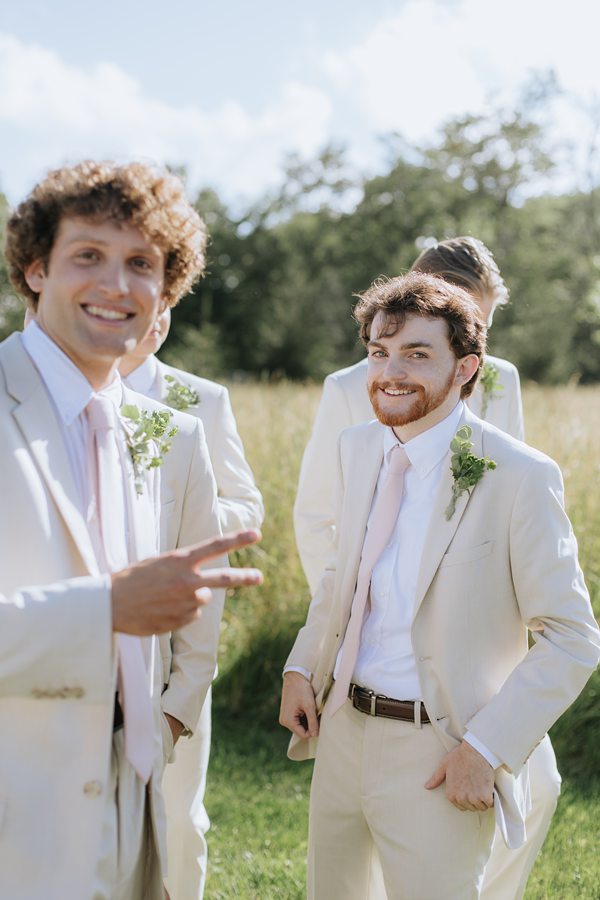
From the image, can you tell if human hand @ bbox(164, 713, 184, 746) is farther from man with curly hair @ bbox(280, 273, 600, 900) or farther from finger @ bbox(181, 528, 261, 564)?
finger @ bbox(181, 528, 261, 564)

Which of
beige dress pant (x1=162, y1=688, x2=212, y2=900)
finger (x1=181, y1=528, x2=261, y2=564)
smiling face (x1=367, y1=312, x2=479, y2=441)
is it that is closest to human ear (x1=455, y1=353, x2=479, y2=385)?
smiling face (x1=367, y1=312, x2=479, y2=441)

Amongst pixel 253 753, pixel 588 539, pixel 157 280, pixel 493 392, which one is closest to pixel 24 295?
pixel 157 280

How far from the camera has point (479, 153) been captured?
1521 inches

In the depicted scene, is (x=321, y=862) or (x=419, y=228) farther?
(x=419, y=228)

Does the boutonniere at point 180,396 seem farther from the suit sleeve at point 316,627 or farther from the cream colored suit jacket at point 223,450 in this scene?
the suit sleeve at point 316,627

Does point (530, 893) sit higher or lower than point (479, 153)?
lower

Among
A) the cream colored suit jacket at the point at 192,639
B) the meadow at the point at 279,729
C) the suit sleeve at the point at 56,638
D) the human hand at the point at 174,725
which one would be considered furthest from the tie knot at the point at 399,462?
the meadow at the point at 279,729

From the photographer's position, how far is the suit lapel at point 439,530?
9.41 feet

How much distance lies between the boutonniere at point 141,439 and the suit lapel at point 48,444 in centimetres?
26

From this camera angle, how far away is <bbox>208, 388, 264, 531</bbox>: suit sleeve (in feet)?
13.8

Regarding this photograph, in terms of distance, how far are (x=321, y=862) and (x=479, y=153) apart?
38687 millimetres

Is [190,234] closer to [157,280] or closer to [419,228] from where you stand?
[157,280]

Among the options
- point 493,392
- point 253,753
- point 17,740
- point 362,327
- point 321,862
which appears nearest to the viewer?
point 17,740

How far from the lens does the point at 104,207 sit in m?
2.18
